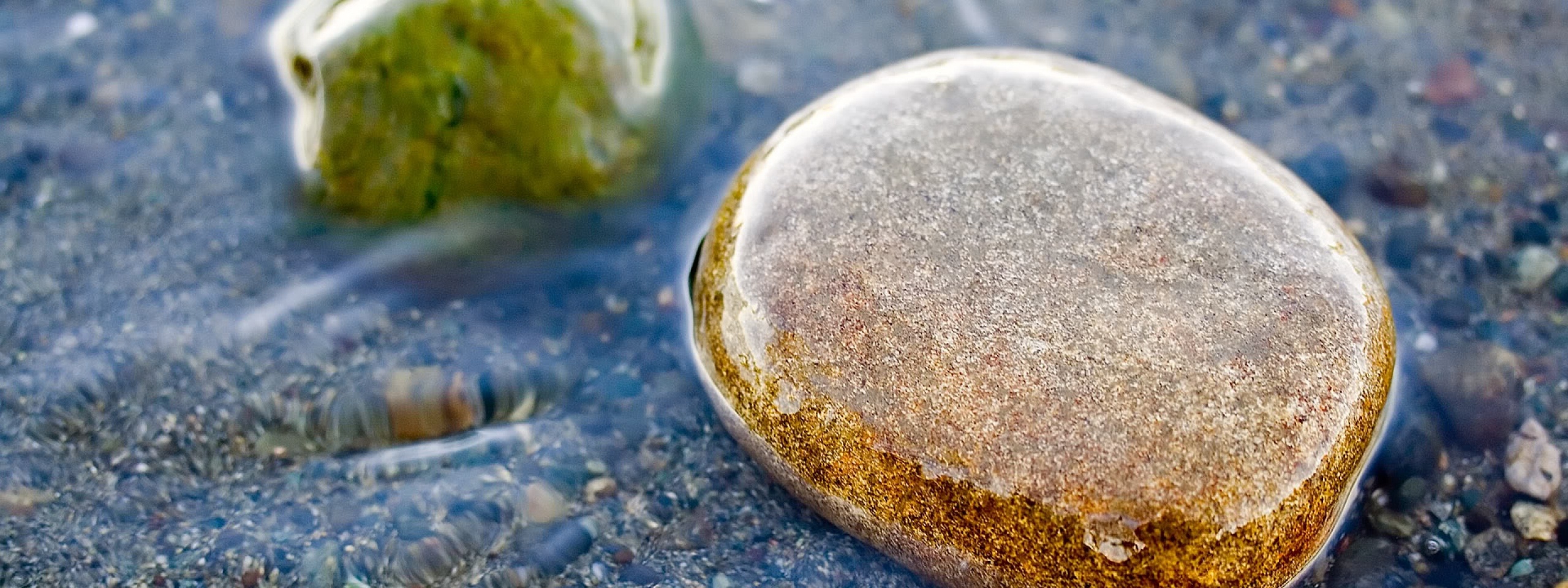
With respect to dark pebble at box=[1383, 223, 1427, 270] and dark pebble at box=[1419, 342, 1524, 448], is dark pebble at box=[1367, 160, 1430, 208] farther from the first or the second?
dark pebble at box=[1419, 342, 1524, 448]

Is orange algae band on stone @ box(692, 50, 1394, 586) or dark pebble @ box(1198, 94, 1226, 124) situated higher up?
orange algae band on stone @ box(692, 50, 1394, 586)

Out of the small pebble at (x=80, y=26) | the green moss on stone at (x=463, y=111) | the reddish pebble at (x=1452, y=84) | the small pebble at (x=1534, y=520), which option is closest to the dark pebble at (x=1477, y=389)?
the small pebble at (x=1534, y=520)

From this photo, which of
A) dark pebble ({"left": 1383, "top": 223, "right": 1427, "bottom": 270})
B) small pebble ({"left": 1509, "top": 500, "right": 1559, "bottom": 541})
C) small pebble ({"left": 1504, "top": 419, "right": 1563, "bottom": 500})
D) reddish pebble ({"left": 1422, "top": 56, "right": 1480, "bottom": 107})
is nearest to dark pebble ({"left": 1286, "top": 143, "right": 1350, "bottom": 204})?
dark pebble ({"left": 1383, "top": 223, "right": 1427, "bottom": 270})

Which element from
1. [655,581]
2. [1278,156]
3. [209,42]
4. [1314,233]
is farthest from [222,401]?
[1278,156]

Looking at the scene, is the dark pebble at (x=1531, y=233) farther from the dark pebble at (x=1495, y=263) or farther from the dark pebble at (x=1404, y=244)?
the dark pebble at (x=1404, y=244)

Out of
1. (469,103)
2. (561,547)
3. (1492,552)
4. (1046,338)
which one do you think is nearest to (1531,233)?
(1492,552)

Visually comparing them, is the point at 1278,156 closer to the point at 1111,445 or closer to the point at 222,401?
the point at 1111,445
